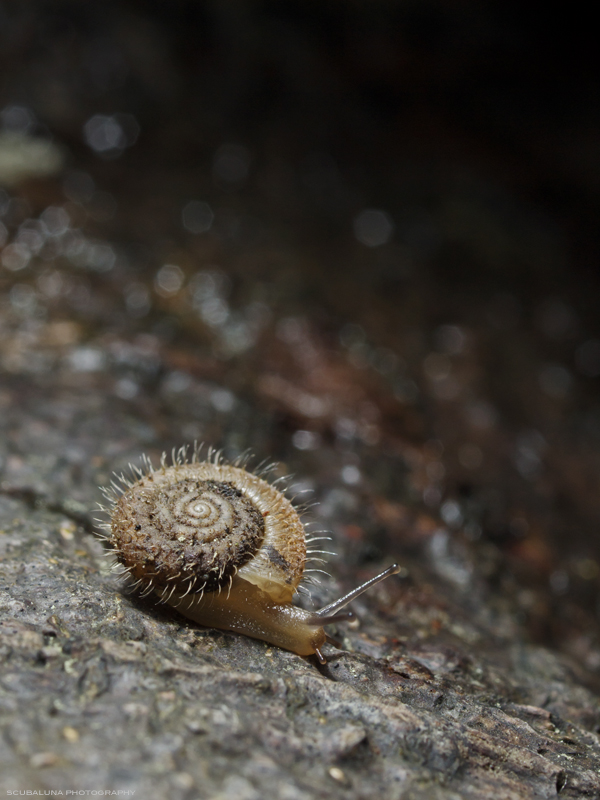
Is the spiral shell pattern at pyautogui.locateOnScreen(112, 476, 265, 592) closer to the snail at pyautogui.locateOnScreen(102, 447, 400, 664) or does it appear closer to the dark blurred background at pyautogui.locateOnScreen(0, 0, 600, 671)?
the snail at pyautogui.locateOnScreen(102, 447, 400, 664)

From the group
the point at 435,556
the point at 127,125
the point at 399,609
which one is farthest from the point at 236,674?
the point at 127,125

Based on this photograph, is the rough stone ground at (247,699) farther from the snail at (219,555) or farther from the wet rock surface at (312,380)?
the snail at (219,555)

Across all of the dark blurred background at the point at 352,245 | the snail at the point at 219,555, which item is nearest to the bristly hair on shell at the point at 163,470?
the snail at the point at 219,555

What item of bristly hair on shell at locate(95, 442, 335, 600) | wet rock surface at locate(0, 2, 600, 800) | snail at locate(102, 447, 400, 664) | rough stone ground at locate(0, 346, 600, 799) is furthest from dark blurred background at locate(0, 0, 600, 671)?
snail at locate(102, 447, 400, 664)

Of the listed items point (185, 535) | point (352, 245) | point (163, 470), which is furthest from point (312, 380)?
point (185, 535)

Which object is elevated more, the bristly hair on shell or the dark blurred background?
the dark blurred background

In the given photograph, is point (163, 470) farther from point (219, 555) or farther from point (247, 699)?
point (247, 699)

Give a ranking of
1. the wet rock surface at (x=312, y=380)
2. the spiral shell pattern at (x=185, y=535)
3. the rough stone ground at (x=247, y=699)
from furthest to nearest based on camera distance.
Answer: the spiral shell pattern at (x=185, y=535) → the wet rock surface at (x=312, y=380) → the rough stone ground at (x=247, y=699)
